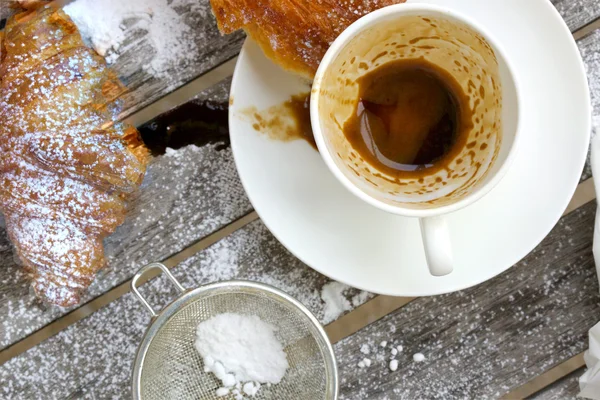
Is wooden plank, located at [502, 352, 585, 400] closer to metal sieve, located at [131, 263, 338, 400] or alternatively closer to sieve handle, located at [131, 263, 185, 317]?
metal sieve, located at [131, 263, 338, 400]

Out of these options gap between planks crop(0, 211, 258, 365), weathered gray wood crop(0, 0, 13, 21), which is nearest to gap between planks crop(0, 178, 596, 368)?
gap between planks crop(0, 211, 258, 365)

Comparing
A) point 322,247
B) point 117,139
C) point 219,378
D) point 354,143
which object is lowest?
point 219,378

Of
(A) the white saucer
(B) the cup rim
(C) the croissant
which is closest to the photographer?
(B) the cup rim

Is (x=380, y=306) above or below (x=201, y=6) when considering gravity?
below

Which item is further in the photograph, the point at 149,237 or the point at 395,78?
the point at 149,237

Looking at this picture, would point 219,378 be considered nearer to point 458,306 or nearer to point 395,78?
point 458,306

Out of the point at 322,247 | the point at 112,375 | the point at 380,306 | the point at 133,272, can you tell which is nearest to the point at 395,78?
the point at 322,247
